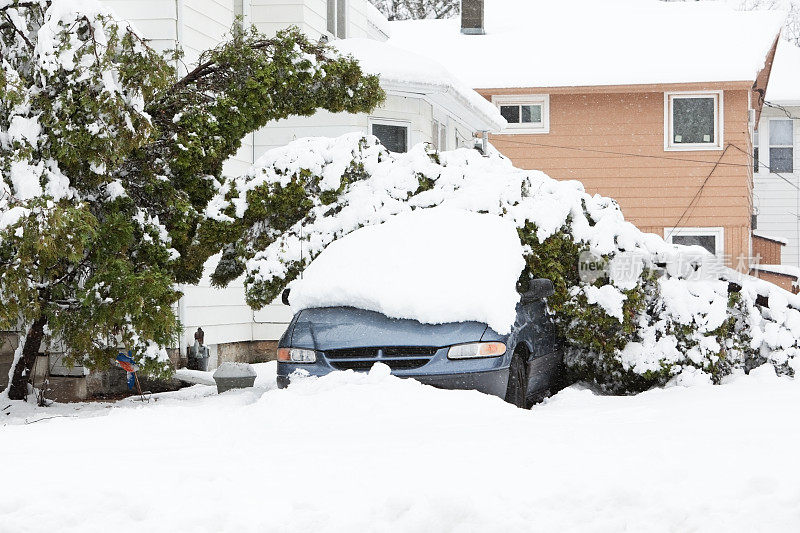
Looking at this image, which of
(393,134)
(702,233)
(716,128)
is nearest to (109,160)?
(393,134)

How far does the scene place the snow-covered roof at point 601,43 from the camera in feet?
74.0

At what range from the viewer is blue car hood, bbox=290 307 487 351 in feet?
25.3

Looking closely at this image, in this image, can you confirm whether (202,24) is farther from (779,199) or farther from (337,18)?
(779,199)

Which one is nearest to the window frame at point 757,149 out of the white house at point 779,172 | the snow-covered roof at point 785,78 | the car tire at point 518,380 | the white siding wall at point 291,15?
the white house at point 779,172

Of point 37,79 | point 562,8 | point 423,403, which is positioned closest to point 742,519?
point 423,403

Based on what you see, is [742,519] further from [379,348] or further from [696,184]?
[696,184]

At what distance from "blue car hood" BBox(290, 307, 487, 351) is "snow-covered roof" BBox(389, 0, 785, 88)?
51.1ft

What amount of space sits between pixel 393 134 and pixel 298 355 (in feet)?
29.2

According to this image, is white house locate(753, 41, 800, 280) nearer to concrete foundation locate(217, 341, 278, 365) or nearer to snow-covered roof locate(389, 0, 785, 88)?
snow-covered roof locate(389, 0, 785, 88)

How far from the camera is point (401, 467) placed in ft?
18.2

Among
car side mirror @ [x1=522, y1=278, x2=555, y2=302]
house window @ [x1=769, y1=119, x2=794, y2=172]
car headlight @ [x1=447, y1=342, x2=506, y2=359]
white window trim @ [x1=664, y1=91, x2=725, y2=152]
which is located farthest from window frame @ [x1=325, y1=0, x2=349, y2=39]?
house window @ [x1=769, y1=119, x2=794, y2=172]

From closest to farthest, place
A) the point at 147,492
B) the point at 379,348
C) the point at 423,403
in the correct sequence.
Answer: the point at 147,492 < the point at 423,403 < the point at 379,348

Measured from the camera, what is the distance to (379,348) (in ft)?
25.5

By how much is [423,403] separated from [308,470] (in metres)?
1.74
